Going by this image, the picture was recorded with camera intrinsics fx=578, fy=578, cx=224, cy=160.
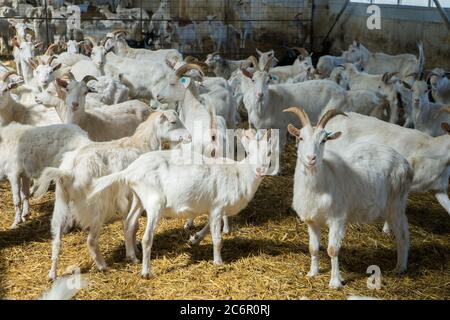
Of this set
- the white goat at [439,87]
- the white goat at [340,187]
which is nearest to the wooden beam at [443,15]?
the white goat at [439,87]

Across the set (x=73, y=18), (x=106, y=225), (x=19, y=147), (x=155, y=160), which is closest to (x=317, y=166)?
(x=155, y=160)

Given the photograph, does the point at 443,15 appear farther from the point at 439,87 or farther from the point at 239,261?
the point at 239,261

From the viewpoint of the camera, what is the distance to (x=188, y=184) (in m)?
5.10

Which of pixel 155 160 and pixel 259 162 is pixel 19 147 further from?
pixel 259 162

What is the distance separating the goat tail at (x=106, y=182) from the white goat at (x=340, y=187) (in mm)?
1538

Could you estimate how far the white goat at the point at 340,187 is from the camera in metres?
4.86

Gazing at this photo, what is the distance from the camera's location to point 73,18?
1861 centimetres

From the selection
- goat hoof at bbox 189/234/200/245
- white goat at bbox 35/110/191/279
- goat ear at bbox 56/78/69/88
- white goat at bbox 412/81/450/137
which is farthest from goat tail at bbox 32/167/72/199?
white goat at bbox 412/81/450/137

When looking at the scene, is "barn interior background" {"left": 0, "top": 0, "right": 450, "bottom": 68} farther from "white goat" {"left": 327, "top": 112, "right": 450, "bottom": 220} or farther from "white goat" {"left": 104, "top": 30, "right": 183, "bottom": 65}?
"white goat" {"left": 327, "top": 112, "right": 450, "bottom": 220}

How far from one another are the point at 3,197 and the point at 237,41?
14278 millimetres

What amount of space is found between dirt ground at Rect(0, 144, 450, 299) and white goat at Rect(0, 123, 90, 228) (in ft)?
1.90

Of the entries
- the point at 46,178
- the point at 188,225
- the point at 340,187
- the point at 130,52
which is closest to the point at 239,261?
the point at 188,225

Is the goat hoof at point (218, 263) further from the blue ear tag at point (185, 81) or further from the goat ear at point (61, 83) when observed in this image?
the goat ear at point (61, 83)

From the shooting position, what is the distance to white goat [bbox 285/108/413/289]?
15.9 feet
